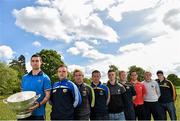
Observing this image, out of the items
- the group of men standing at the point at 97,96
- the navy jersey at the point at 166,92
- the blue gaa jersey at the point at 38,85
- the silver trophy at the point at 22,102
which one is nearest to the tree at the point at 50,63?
the navy jersey at the point at 166,92

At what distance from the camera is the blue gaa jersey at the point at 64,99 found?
8453 mm

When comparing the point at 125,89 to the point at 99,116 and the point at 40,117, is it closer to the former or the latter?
the point at 99,116

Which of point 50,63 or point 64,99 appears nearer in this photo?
point 64,99

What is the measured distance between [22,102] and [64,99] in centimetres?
109

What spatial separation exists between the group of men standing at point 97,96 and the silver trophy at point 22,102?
0.15 meters

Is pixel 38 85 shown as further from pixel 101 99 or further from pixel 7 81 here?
pixel 7 81

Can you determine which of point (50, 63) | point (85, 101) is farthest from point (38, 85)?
point (50, 63)

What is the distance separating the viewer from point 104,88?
33.4 ft

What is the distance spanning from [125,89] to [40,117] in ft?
11.8

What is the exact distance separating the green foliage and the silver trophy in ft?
215

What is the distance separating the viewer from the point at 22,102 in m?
7.79

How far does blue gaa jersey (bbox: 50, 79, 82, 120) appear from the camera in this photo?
845 cm

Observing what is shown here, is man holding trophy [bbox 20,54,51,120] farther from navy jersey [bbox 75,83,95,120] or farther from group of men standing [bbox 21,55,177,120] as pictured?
navy jersey [bbox 75,83,95,120]

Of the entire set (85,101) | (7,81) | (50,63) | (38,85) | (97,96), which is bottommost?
(85,101)
